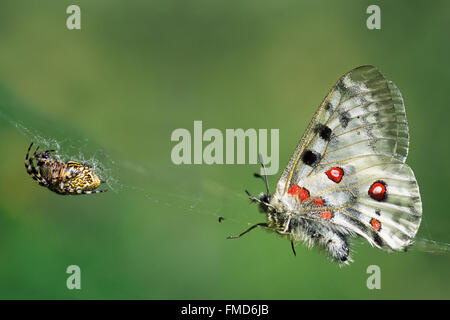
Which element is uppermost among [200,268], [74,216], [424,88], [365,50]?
[365,50]

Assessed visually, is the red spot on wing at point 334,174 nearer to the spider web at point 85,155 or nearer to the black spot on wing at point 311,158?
the black spot on wing at point 311,158

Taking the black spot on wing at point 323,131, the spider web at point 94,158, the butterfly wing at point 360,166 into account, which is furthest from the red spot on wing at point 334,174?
the spider web at point 94,158

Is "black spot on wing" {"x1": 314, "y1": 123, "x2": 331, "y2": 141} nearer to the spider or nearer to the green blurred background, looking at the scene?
the green blurred background

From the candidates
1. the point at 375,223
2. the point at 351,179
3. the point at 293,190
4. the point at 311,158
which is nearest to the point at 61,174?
the point at 293,190

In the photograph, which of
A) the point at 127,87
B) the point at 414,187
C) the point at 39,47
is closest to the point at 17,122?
the point at 414,187

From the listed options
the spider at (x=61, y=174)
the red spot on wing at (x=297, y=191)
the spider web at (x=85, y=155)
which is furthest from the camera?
the spider at (x=61, y=174)

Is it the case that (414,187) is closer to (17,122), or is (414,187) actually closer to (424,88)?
(17,122)

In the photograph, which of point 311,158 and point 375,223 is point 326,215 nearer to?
point 375,223
